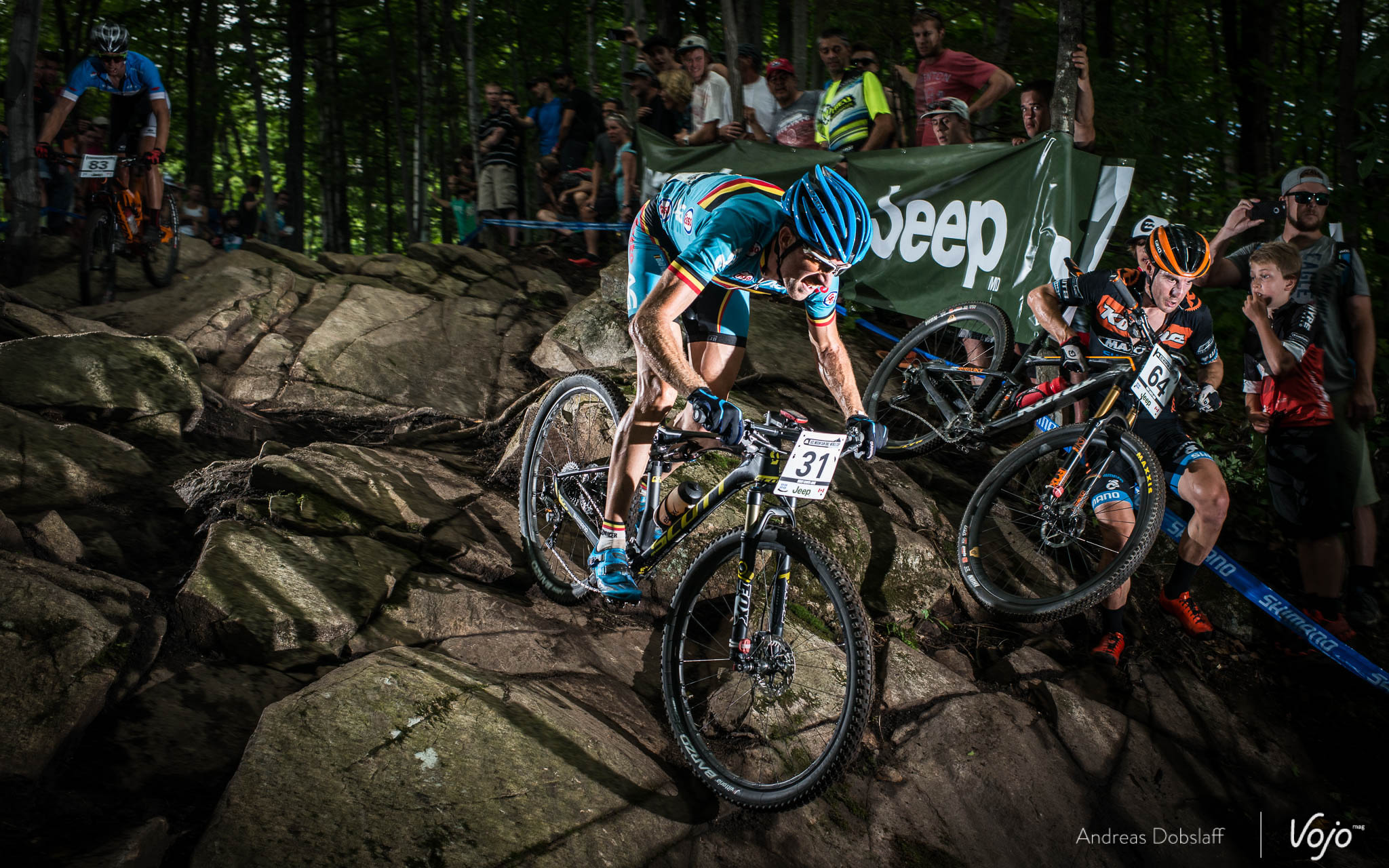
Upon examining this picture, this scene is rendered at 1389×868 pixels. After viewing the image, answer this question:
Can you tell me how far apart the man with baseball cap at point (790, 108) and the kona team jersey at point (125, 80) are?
6.06 m

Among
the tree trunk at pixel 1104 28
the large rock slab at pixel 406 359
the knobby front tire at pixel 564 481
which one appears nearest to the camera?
A: the knobby front tire at pixel 564 481

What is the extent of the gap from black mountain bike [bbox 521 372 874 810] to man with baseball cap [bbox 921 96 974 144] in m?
4.63

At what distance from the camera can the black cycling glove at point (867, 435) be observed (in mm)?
3117

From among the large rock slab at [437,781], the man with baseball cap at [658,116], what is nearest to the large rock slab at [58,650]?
the large rock slab at [437,781]

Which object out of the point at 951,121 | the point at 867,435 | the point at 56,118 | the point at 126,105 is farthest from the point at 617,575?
the point at 56,118

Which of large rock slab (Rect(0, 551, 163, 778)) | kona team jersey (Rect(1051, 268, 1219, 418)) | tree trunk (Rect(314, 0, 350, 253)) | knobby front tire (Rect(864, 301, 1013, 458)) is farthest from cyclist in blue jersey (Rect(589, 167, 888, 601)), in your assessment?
tree trunk (Rect(314, 0, 350, 253))

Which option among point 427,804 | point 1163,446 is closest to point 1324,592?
point 1163,446

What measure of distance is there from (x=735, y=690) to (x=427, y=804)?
4.84 feet

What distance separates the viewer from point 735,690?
3732 millimetres

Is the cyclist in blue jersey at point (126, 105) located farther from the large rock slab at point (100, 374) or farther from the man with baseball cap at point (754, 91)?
the man with baseball cap at point (754, 91)

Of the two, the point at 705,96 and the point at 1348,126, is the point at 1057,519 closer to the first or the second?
the point at 1348,126

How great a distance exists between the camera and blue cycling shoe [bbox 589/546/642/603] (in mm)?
3699

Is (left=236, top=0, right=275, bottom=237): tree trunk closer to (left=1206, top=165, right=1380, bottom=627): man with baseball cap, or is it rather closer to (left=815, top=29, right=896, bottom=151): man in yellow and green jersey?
(left=815, top=29, right=896, bottom=151): man in yellow and green jersey

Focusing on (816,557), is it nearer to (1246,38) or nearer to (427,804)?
(427,804)
